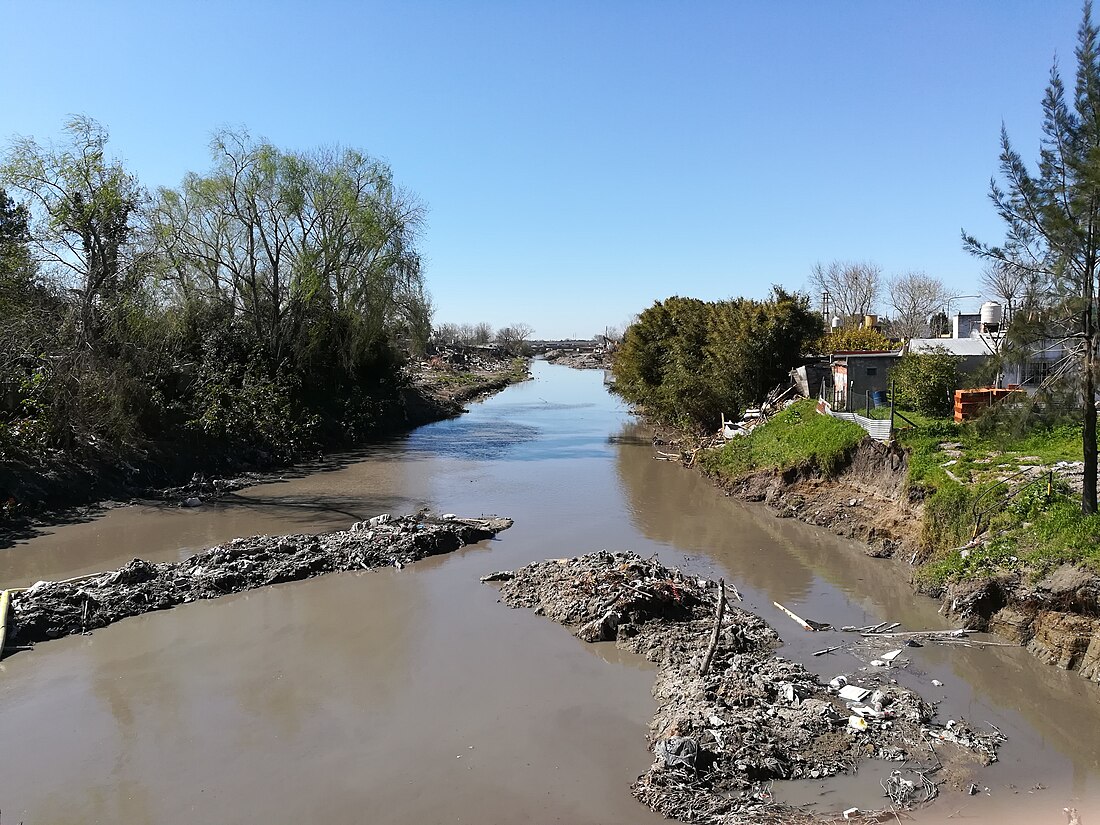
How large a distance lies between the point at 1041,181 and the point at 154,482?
21.7 metres

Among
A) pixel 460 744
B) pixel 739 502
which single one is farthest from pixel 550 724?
pixel 739 502

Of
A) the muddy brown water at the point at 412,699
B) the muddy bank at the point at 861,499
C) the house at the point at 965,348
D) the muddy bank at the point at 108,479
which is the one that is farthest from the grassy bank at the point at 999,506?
the muddy bank at the point at 108,479

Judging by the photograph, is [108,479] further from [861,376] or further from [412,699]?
[861,376]

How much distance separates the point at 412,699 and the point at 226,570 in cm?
587

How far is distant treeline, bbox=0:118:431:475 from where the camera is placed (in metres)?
19.6

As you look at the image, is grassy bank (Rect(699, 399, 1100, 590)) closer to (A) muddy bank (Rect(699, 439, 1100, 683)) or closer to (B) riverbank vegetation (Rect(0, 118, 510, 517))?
(A) muddy bank (Rect(699, 439, 1100, 683))

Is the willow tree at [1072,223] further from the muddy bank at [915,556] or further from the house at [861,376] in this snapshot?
the house at [861,376]

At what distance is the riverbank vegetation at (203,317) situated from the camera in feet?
64.1

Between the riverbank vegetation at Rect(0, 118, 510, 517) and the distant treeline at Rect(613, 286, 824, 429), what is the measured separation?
1341 cm

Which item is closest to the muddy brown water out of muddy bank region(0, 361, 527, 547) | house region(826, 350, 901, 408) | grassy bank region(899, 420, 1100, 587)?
grassy bank region(899, 420, 1100, 587)

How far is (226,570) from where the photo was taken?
13.2m

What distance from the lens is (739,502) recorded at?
2045 centimetres

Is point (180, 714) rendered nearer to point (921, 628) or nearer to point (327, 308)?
point (921, 628)

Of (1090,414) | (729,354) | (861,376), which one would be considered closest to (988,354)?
(861,376)
